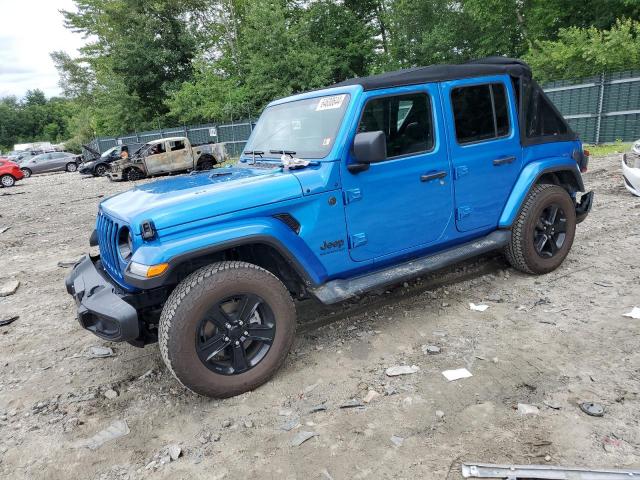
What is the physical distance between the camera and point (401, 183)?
3783 mm

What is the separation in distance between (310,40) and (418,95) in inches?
1045

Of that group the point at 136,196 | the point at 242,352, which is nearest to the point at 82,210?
the point at 136,196

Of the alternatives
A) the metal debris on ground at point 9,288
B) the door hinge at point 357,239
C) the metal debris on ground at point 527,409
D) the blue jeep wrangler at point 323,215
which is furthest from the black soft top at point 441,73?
the metal debris on ground at point 9,288

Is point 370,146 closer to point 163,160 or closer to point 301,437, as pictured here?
point 301,437

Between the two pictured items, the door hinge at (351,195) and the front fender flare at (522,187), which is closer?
the door hinge at (351,195)

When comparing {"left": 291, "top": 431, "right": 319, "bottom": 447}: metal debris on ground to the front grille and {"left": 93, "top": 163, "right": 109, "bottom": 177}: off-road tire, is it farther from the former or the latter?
{"left": 93, "top": 163, "right": 109, "bottom": 177}: off-road tire

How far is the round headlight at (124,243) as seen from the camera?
3.21m

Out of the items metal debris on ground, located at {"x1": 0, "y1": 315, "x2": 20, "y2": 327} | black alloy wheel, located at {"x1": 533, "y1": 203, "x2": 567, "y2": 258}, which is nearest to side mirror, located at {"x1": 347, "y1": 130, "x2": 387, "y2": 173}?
black alloy wheel, located at {"x1": 533, "y1": 203, "x2": 567, "y2": 258}

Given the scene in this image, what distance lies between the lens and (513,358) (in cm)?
347

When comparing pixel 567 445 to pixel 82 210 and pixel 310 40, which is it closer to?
pixel 82 210

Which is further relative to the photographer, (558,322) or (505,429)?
(558,322)

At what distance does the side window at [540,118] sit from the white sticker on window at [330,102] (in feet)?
6.66

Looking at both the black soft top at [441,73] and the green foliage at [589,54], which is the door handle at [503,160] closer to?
the black soft top at [441,73]

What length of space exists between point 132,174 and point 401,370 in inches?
700
